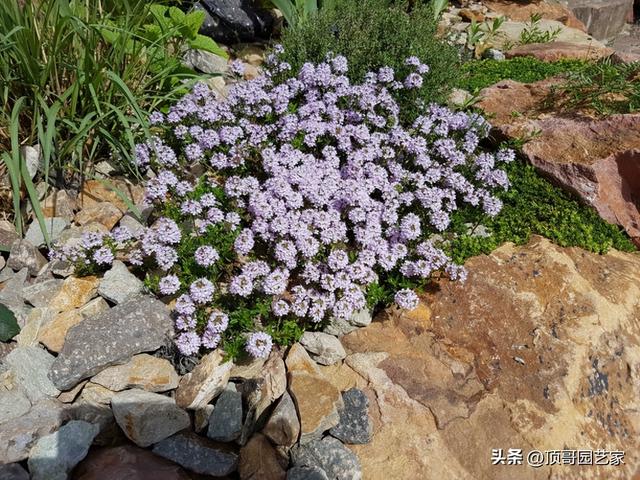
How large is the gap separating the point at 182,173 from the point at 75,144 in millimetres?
876

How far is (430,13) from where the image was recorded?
270 inches

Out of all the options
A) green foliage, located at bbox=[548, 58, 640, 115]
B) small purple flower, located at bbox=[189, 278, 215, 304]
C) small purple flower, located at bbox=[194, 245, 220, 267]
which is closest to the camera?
small purple flower, located at bbox=[189, 278, 215, 304]

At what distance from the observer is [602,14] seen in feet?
37.0

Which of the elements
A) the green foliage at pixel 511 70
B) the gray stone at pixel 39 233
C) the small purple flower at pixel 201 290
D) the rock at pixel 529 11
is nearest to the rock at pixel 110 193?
the gray stone at pixel 39 233

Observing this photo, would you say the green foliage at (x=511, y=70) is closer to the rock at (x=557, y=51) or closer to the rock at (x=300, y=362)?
the rock at (x=557, y=51)

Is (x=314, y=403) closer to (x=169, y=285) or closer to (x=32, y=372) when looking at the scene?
(x=169, y=285)

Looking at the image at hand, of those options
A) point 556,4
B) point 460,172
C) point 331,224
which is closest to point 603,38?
point 556,4

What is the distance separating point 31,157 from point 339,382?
3.08m

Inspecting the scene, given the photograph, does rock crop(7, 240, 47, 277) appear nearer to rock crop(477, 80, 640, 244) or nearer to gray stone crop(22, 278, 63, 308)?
gray stone crop(22, 278, 63, 308)

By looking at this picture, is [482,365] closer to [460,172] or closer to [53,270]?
[460,172]

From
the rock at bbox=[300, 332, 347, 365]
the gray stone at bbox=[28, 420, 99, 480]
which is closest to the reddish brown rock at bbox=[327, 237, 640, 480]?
the rock at bbox=[300, 332, 347, 365]

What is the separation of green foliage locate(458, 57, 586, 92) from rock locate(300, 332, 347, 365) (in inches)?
156

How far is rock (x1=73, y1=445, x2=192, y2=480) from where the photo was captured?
112 inches

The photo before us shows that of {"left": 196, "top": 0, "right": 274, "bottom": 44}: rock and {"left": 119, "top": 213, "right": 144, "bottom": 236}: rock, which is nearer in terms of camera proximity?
{"left": 119, "top": 213, "right": 144, "bottom": 236}: rock
